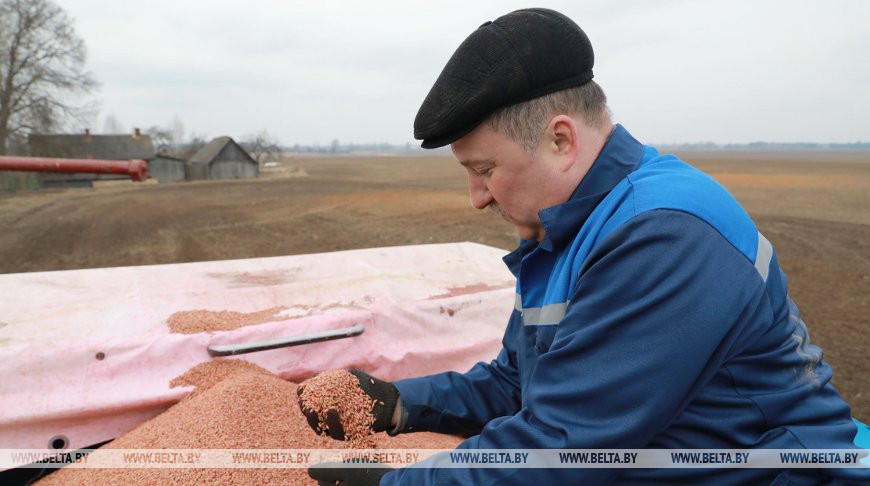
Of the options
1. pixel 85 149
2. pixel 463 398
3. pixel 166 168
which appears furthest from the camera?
pixel 166 168

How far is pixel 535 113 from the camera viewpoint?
1.32 m

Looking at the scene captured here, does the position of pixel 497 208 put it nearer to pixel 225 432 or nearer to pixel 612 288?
pixel 612 288

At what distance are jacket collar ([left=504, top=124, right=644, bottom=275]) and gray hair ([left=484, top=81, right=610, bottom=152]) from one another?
0.11m

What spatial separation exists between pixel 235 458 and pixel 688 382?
5.41ft

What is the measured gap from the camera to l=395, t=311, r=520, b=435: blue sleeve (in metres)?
1.99

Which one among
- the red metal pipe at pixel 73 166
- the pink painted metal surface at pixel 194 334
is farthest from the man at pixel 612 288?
the red metal pipe at pixel 73 166

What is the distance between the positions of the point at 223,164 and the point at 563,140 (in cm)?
4197

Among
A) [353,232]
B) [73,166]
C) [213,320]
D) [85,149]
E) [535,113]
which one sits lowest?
[353,232]

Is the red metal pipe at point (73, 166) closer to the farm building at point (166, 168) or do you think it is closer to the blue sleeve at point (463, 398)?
the blue sleeve at point (463, 398)

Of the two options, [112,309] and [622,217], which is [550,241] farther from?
[112,309]

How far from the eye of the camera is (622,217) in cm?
121

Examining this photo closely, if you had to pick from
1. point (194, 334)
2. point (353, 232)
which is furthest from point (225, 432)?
point (353, 232)

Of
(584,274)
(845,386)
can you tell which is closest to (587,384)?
(584,274)

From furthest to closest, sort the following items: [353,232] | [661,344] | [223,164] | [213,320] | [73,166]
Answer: [223,164]
[353,232]
[73,166]
[213,320]
[661,344]
